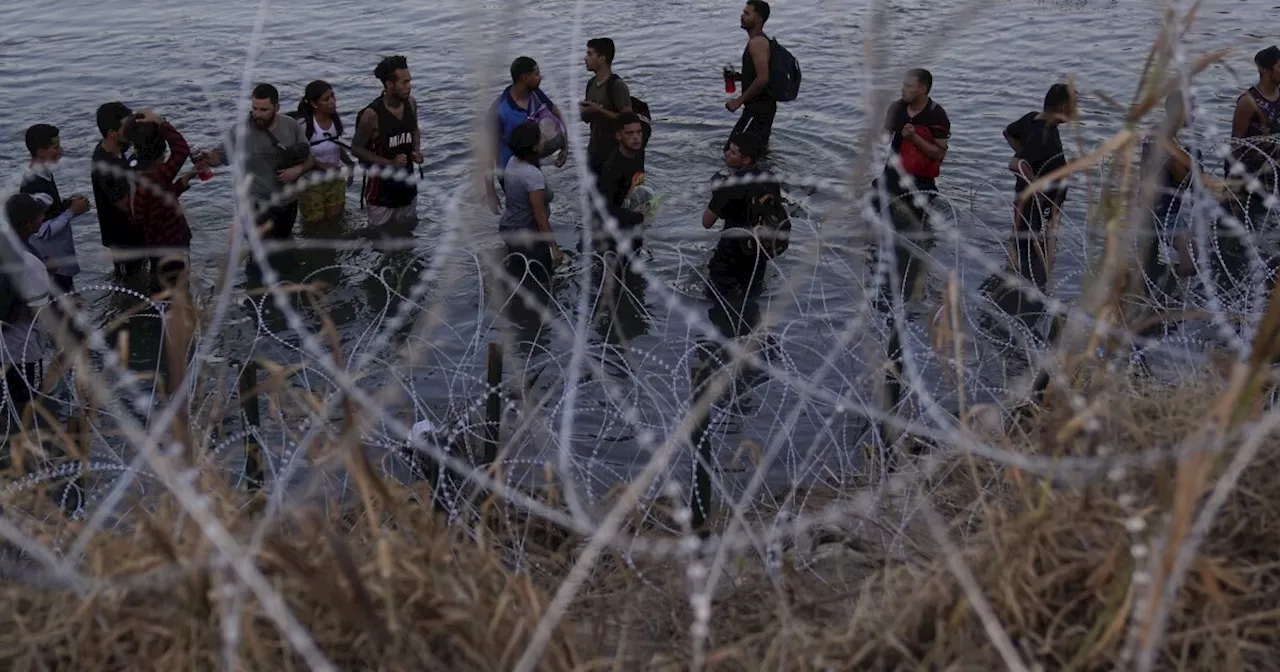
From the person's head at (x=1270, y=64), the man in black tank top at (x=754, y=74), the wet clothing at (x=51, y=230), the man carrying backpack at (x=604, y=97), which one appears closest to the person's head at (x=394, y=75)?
the man carrying backpack at (x=604, y=97)

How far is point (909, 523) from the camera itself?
490cm

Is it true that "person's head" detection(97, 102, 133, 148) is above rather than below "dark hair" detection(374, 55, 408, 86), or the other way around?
above

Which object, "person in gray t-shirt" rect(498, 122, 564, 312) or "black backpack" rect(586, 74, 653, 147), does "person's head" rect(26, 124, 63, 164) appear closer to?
"person in gray t-shirt" rect(498, 122, 564, 312)

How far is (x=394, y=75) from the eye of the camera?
26.8 ft

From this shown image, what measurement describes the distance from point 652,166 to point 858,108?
2568mm

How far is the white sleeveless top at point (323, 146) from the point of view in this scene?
27.3 feet

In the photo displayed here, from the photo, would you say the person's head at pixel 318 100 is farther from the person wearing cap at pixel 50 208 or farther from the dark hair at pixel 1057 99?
the dark hair at pixel 1057 99

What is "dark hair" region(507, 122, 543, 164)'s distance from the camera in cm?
707

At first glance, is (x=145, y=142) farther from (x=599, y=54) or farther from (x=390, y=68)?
(x=599, y=54)

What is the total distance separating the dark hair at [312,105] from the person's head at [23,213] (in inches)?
88.8

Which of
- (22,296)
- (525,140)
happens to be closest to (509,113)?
(525,140)

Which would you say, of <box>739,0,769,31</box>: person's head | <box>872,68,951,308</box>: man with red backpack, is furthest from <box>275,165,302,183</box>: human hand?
<box>739,0,769,31</box>: person's head

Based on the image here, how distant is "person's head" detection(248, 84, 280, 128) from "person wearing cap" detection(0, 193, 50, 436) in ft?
5.57

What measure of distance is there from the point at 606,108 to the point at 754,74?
1.74 m
